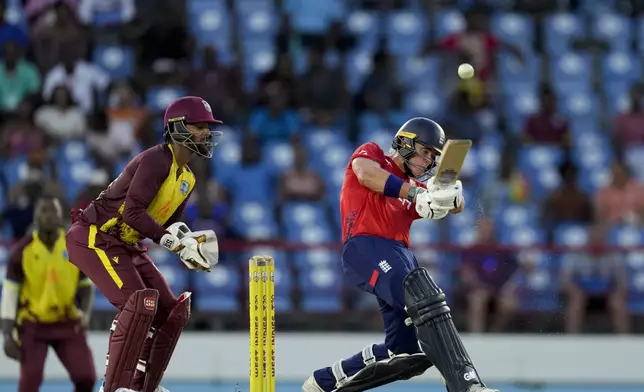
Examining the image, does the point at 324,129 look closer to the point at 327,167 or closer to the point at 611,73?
the point at 327,167

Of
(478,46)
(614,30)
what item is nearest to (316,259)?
(478,46)

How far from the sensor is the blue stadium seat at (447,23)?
16.3 m

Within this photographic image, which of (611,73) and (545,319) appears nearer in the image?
(545,319)

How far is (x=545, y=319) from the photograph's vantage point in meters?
13.3

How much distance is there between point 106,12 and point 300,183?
12.7ft

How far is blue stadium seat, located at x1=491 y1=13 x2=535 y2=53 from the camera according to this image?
1644 centimetres

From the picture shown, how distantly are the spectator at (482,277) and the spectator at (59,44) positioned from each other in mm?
5587

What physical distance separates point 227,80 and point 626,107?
471cm

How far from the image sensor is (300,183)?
555 inches

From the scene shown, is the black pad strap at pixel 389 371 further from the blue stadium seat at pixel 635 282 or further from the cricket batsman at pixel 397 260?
the blue stadium seat at pixel 635 282

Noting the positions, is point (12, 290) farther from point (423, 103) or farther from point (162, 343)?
point (423, 103)

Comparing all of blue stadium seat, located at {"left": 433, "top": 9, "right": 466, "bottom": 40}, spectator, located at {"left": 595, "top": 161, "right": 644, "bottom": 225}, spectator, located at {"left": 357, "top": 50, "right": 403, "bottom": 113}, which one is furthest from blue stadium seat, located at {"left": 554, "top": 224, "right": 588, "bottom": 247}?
blue stadium seat, located at {"left": 433, "top": 9, "right": 466, "bottom": 40}

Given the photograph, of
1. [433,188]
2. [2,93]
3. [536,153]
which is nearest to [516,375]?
[536,153]

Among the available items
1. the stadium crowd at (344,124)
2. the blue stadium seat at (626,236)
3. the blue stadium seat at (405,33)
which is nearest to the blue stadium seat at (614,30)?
the stadium crowd at (344,124)
